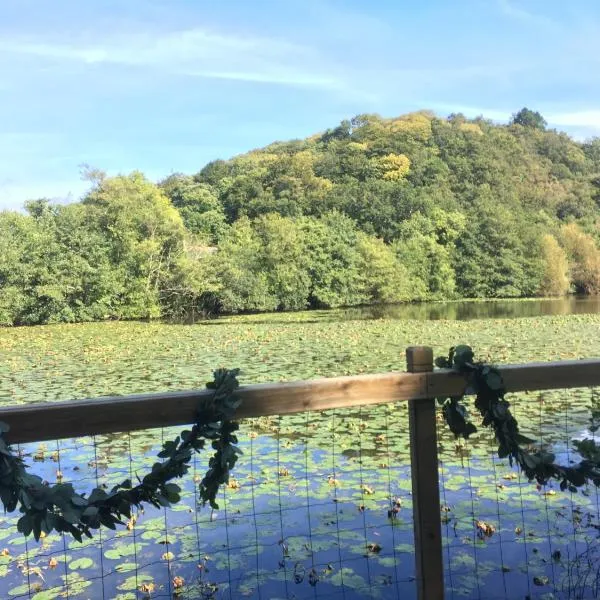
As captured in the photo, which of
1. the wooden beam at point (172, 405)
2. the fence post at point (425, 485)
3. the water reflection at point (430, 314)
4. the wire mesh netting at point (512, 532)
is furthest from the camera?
the water reflection at point (430, 314)

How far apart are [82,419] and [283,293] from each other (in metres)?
37.0

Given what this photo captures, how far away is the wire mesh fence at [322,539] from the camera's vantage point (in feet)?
12.0

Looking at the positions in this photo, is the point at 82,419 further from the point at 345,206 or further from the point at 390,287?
the point at 345,206

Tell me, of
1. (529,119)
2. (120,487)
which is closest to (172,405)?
(120,487)

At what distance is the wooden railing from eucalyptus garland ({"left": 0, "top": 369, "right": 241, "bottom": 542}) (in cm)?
6

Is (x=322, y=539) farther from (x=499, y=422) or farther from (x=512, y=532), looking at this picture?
(x=499, y=422)

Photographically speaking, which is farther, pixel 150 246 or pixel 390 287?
pixel 390 287

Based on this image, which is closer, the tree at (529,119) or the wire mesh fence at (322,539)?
the wire mesh fence at (322,539)

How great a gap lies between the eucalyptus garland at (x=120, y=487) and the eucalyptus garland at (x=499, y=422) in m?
0.86

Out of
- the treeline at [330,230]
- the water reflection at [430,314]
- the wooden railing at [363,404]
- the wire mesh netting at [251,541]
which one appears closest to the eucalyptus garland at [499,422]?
the wooden railing at [363,404]

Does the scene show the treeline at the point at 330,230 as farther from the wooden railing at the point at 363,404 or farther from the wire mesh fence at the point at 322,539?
the wooden railing at the point at 363,404

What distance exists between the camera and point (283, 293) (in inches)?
1538

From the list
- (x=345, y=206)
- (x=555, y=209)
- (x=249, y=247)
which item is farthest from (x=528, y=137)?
(x=249, y=247)

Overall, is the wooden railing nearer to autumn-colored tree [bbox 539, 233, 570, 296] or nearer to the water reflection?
the water reflection
